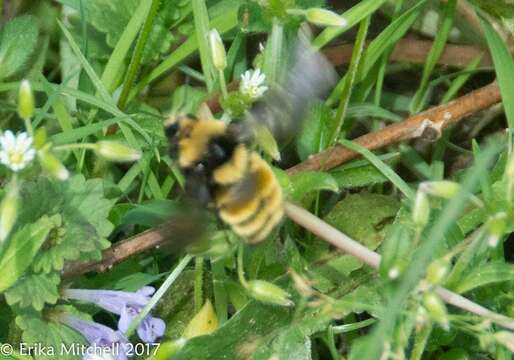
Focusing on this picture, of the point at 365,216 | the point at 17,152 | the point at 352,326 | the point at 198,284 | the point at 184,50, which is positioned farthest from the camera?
the point at 184,50

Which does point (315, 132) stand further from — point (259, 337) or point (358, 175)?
point (259, 337)

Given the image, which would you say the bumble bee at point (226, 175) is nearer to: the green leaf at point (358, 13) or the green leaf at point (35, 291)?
the green leaf at point (35, 291)

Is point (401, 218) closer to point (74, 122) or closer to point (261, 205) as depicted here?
point (261, 205)

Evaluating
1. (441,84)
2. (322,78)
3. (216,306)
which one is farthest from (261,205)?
(441,84)

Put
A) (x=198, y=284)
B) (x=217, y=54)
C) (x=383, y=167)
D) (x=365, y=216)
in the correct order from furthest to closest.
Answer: (x=365, y=216)
(x=383, y=167)
(x=198, y=284)
(x=217, y=54)

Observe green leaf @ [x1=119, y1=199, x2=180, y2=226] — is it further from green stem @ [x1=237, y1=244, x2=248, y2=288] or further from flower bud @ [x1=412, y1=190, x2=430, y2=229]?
flower bud @ [x1=412, y1=190, x2=430, y2=229]

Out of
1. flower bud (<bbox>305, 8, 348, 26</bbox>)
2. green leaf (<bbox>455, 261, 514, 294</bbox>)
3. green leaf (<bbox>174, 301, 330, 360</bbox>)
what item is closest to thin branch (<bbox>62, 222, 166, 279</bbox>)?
green leaf (<bbox>174, 301, 330, 360</bbox>)

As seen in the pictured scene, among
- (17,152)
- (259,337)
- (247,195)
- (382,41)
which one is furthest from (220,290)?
(382,41)
